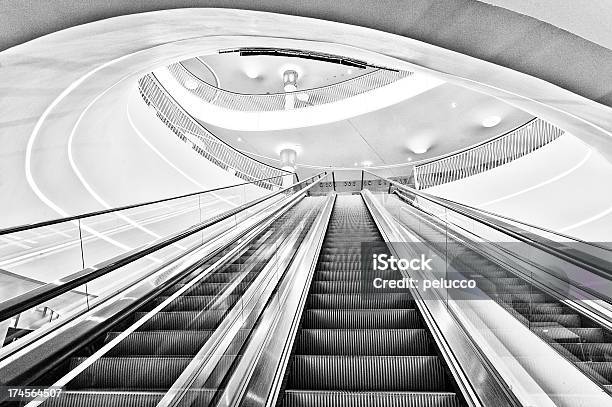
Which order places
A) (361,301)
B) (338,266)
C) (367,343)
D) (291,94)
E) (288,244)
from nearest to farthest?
(367,343) → (361,301) → (288,244) → (338,266) → (291,94)

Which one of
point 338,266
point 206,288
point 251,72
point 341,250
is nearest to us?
point 206,288

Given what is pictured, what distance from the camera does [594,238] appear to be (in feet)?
30.6

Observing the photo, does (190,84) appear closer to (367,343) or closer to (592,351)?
(367,343)

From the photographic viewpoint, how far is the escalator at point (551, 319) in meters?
1.66

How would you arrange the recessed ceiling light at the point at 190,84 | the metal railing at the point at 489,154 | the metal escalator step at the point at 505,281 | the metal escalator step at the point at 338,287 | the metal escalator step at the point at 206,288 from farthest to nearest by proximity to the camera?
1. the recessed ceiling light at the point at 190,84
2. the metal railing at the point at 489,154
3. the metal escalator step at the point at 338,287
4. the metal escalator step at the point at 505,281
5. the metal escalator step at the point at 206,288

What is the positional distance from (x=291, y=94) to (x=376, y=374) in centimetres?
1422

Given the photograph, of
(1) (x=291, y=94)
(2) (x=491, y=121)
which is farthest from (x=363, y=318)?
(1) (x=291, y=94)

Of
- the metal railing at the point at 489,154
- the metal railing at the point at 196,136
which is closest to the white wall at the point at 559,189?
the metal railing at the point at 489,154

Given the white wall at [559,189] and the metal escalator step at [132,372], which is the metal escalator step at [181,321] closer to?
the metal escalator step at [132,372]

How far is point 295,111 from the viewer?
49.6ft

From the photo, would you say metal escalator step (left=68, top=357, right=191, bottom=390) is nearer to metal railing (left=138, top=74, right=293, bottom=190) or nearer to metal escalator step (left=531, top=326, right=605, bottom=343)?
metal escalator step (left=531, top=326, right=605, bottom=343)

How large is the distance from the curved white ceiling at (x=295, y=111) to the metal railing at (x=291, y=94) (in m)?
0.31

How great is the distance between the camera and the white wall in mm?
8312

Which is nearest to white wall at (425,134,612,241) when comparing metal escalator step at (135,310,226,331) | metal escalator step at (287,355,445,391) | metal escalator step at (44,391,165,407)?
metal escalator step at (287,355,445,391)
